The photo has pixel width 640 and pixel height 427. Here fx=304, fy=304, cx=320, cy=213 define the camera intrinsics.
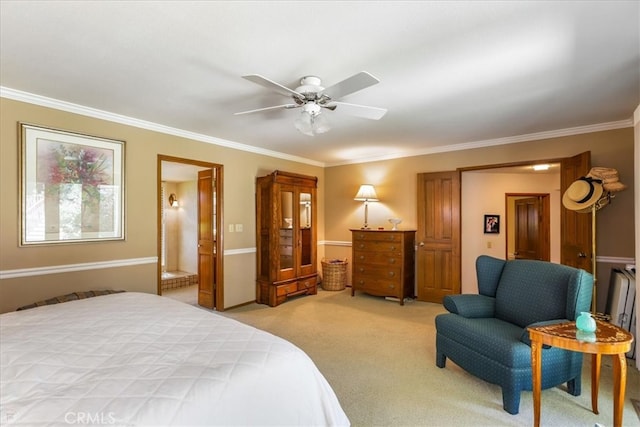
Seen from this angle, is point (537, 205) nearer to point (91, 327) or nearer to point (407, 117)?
point (407, 117)

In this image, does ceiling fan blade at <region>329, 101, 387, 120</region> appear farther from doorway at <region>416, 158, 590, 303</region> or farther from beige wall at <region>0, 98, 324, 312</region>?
doorway at <region>416, 158, 590, 303</region>

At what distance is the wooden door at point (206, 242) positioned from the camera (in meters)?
4.51

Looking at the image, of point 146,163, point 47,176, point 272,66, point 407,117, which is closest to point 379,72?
point 272,66

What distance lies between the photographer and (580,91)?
108 inches

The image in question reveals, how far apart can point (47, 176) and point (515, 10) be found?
12.8 ft

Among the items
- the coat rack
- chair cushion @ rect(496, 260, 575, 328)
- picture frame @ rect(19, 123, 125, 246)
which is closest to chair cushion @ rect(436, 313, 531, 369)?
chair cushion @ rect(496, 260, 575, 328)

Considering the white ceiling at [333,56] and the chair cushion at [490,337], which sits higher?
the white ceiling at [333,56]

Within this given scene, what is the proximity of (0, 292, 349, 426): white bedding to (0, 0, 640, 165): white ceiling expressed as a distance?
1.72 meters

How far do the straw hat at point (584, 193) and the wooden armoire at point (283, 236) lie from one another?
3.47m

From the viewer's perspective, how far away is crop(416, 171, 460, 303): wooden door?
4.72m

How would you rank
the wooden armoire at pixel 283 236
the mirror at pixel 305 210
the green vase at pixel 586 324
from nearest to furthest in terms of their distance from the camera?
1. the green vase at pixel 586 324
2. the wooden armoire at pixel 283 236
3. the mirror at pixel 305 210

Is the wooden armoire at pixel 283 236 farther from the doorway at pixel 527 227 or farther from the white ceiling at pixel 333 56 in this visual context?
the doorway at pixel 527 227

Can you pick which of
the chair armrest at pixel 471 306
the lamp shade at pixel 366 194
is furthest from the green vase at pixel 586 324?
the lamp shade at pixel 366 194

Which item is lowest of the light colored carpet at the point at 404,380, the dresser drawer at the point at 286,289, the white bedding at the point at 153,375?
the light colored carpet at the point at 404,380
